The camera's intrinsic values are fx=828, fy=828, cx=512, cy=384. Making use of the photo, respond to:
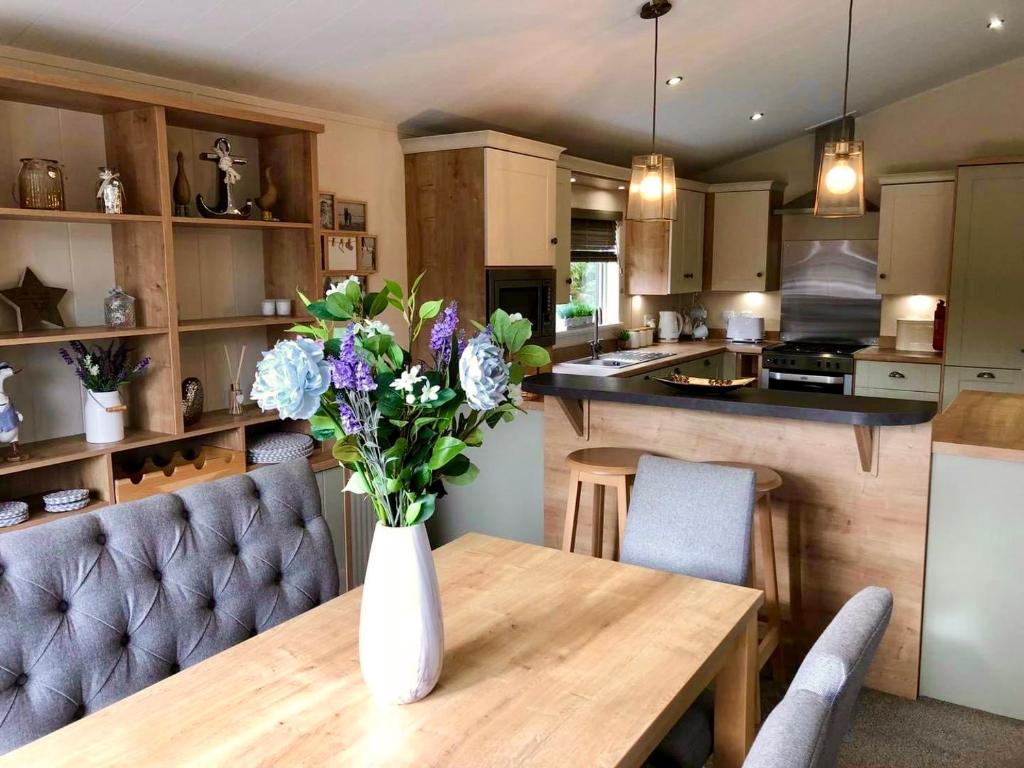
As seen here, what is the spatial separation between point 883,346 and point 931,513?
12.0ft

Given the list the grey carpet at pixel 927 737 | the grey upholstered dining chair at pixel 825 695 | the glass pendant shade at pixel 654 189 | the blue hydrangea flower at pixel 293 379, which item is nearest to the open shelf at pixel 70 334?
the blue hydrangea flower at pixel 293 379

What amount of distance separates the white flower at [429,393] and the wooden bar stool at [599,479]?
161 centimetres

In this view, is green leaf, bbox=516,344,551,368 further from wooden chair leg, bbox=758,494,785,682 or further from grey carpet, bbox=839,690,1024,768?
grey carpet, bbox=839,690,1024,768

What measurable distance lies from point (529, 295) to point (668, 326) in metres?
2.40

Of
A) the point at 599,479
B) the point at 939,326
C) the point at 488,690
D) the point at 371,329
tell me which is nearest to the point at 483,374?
the point at 371,329

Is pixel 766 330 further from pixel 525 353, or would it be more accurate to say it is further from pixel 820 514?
pixel 525 353

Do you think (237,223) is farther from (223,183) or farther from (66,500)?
(66,500)

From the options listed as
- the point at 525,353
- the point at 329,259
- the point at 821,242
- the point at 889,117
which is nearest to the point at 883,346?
the point at 821,242

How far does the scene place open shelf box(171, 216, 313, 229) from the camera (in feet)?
9.39

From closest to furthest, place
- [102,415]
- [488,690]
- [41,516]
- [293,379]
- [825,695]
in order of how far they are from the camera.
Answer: [825,695] → [293,379] → [488,690] → [41,516] → [102,415]

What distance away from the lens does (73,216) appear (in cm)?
251

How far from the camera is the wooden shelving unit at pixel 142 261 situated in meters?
2.55

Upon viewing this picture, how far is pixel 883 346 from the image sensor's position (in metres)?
6.07

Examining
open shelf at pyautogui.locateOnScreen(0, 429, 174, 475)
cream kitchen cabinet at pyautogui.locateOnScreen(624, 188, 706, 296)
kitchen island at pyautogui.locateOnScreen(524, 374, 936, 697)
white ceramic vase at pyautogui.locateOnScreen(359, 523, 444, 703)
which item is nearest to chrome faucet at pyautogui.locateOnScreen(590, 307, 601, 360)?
cream kitchen cabinet at pyautogui.locateOnScreen(624, 188, 706, 296)
